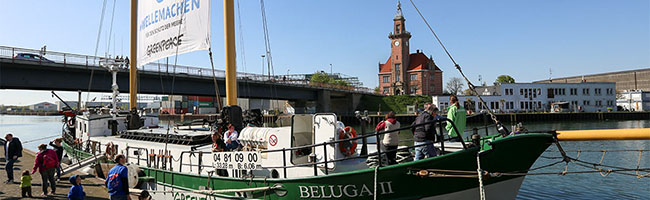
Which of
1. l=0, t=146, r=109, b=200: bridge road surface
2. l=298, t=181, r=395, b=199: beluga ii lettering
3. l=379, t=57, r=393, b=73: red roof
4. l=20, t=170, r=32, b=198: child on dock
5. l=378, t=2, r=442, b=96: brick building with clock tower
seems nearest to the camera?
l=298, t=181, r=395, b=199: beluga ii lettering

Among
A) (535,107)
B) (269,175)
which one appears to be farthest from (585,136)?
(535,107)

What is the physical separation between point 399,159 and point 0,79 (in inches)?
1307

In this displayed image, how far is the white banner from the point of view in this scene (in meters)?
12.8

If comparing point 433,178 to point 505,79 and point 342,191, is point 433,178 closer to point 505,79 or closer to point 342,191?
point 342,191

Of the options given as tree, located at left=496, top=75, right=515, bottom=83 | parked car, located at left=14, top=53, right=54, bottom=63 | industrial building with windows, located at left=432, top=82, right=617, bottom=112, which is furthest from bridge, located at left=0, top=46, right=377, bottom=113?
tree, located at left=496, top=75, right=515, bottom=83

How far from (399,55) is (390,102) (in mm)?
18603

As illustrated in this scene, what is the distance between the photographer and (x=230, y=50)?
41.3 feet

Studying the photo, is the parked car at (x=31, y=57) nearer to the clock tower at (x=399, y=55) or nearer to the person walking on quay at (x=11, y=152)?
the person walking on quay at (x=11, y=152)

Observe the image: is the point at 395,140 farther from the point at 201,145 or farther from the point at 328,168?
the point at 201,145

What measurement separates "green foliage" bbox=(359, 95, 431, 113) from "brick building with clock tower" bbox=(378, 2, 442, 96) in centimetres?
974

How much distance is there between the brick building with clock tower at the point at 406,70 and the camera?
296 ft

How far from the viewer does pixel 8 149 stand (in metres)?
12.5

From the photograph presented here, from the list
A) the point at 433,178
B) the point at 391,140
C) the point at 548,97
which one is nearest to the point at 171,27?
the point at 391,140

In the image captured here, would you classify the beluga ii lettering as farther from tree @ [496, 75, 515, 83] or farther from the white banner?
tree @ [496, 75, 515, 83]
